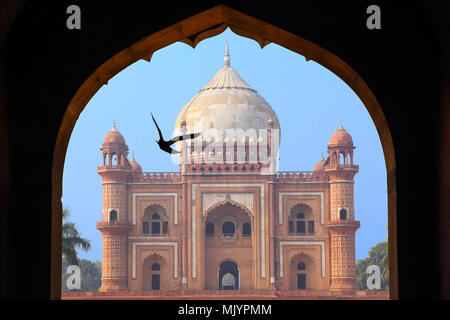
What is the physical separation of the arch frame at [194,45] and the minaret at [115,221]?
26846 millimetres

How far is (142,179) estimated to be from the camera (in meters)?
31.7

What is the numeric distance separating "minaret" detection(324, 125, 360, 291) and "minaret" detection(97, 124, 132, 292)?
7.30 meters

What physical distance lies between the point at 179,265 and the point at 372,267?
12.8 metres

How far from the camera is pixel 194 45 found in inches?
155

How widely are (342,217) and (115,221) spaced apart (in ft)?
26.5

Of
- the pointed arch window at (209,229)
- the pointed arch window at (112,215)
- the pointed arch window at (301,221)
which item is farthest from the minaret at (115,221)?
the pointed arch window at (301,221)

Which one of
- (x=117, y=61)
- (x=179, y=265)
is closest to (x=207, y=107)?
(x=179, y=265)

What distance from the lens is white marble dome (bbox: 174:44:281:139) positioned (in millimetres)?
35062

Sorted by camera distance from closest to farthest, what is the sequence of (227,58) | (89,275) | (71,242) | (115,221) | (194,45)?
(194,45) → (71,242) → (115,221) → (227,58) → (89,275)

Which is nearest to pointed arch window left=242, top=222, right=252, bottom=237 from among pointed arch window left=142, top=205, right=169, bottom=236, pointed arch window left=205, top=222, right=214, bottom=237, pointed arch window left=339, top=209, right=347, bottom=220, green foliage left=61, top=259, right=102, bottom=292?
Answer: pointed arch window left=205, top=222, right=214, bottom=237

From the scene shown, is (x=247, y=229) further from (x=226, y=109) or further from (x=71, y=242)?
(x=71, y=242)

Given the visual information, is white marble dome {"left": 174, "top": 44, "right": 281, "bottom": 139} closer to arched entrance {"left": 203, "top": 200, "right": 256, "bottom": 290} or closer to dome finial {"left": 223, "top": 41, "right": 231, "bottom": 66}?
dome finial {"left": 223, "top": 41, "right": 231, "bottom": 66}

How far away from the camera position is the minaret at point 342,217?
3033 cm

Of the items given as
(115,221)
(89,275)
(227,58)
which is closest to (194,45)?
(115,221)
